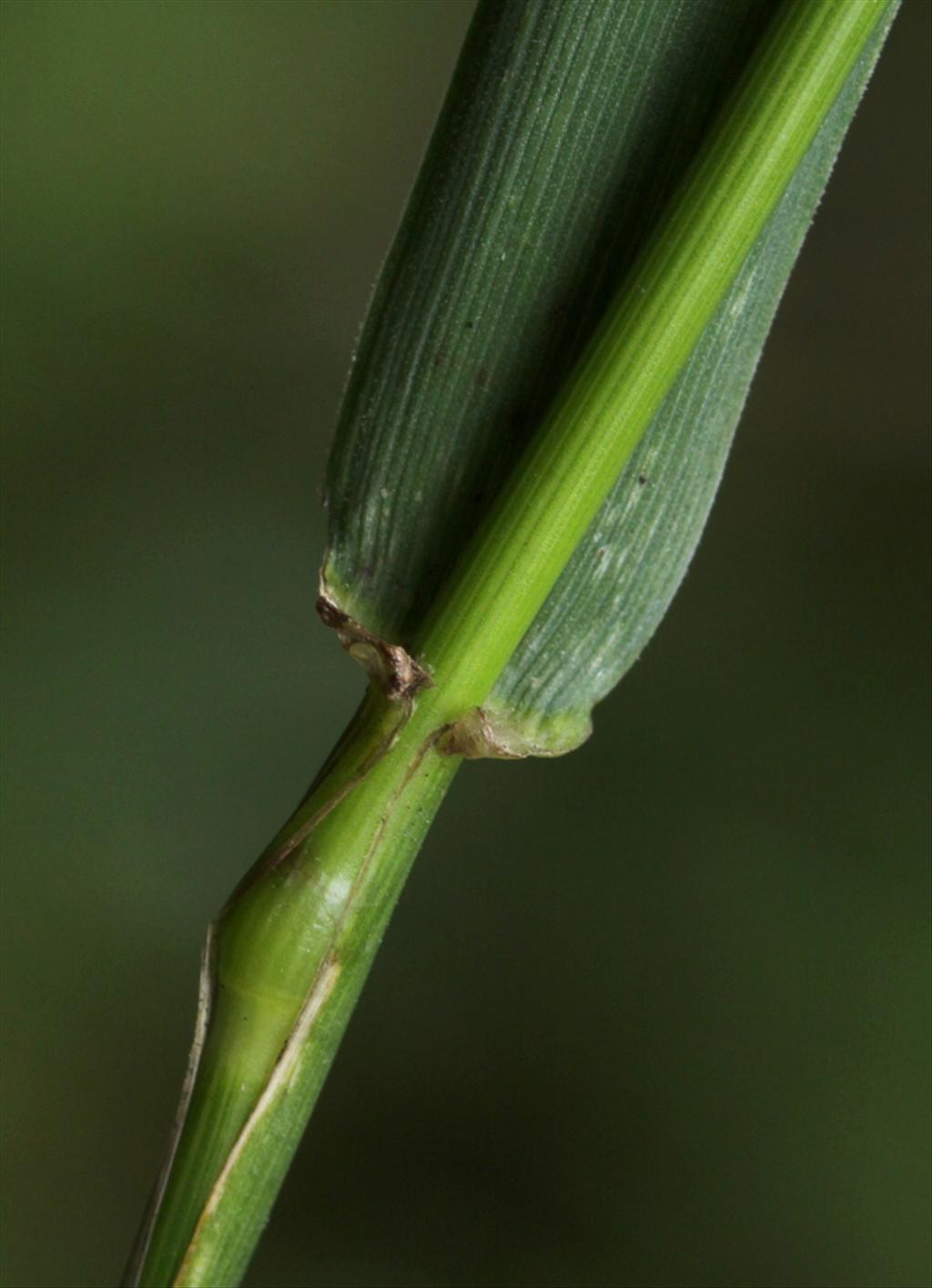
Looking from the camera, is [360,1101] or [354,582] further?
[360,1101]

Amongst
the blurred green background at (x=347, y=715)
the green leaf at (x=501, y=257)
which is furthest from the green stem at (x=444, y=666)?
the blurred green background at (x=347, y=715)

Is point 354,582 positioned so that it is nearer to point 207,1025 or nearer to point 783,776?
point 207,1025

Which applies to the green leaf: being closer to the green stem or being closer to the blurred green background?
the green stem

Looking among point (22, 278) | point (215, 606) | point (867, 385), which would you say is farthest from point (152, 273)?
point (867, 385)

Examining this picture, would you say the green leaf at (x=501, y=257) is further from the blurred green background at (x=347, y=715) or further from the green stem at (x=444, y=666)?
the blurred green background at (x=347, y=715)

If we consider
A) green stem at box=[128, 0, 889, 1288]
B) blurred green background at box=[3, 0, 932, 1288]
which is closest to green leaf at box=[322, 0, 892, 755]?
green stem at box=[128, 0, 889, 1288]

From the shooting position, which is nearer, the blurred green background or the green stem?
the green stem

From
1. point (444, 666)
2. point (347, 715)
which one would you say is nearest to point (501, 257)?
point (444, 666)
